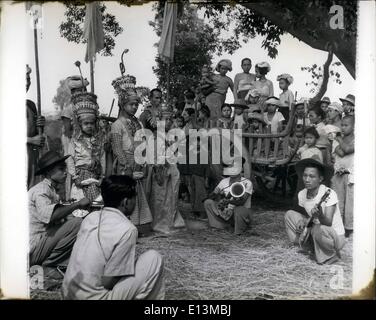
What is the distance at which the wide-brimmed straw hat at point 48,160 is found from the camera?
5.63m

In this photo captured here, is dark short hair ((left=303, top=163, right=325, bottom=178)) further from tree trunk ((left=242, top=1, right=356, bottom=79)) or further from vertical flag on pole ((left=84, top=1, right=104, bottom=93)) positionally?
vertical flag on pole ((left=84, top=1, right=104, bottom=93))

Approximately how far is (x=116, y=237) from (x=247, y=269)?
1.47 meters

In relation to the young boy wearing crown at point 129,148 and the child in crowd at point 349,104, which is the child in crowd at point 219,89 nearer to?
the young boy wearing crown at point 129,148

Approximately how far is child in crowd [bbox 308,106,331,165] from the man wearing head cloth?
2835 millimetres

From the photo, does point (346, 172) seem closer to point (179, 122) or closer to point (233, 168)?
point (233, 168)

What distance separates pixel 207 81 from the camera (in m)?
5.80

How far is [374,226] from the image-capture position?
219 inches

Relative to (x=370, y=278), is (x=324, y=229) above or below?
above

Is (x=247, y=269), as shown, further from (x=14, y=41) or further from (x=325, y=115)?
(x=14, y=41)

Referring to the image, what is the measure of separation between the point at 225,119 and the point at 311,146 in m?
0.95

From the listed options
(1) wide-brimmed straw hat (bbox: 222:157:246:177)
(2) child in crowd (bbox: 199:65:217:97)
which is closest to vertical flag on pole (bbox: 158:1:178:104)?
(2) child in crowd (bbox: 199:65:217:97)

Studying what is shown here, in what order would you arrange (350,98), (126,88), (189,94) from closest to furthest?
(350,98) < (126,88) < (189,94)

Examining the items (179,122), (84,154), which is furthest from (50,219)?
(179,122)
